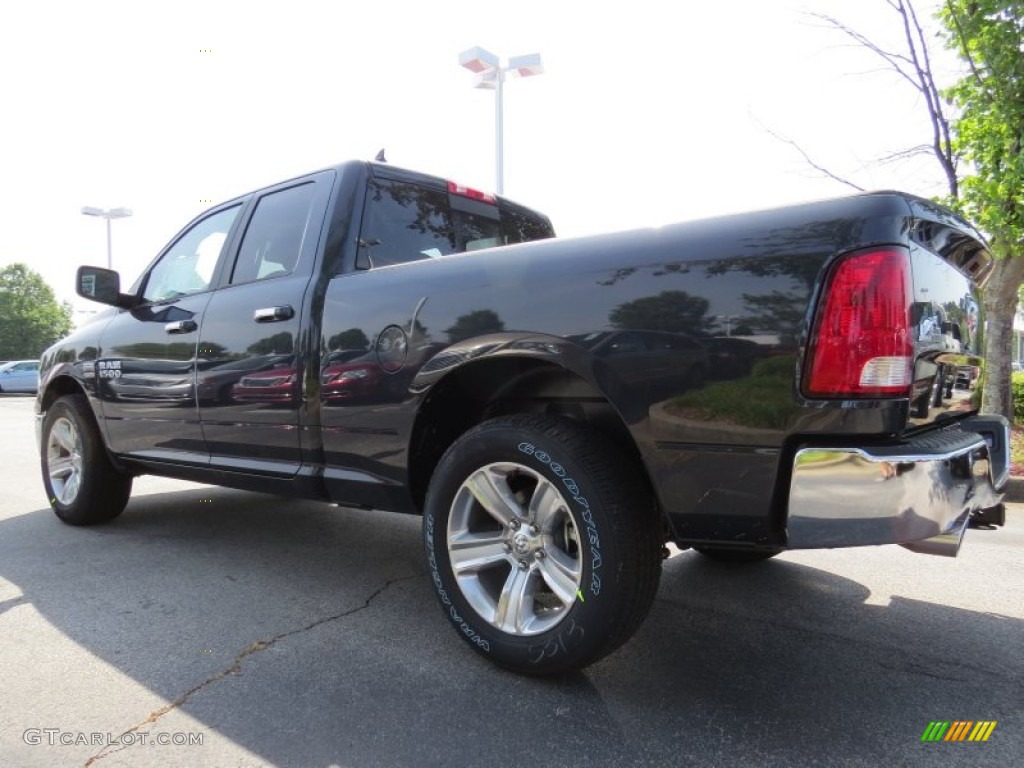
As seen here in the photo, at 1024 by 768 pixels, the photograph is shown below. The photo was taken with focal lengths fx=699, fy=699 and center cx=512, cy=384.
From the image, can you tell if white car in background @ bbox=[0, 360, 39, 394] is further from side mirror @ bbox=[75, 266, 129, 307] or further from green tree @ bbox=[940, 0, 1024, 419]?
green tree @ bbox=[940, 0, 1024, 419]

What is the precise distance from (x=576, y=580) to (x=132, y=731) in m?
1.40

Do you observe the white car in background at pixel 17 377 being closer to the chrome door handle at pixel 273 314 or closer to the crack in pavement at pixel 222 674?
the chrome door handle at pixel 273 314

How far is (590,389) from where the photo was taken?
2.42 meters

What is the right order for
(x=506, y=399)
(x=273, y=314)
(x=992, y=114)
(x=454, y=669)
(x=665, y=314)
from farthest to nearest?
1. (x=992, y=114)
2. (x=273, y=314)
3. (x=506, y=399)
4. (x=454, y=669)
5. (x=665, y=314)

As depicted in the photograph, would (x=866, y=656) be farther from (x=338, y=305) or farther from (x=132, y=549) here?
(x=132, y=549)

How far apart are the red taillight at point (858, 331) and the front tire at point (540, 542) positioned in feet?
2.24

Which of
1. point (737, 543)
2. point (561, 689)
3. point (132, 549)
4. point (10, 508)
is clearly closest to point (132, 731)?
point (561, 689)

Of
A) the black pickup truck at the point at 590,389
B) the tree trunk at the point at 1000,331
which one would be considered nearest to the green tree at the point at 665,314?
the black pickup truck at the point at 590,389

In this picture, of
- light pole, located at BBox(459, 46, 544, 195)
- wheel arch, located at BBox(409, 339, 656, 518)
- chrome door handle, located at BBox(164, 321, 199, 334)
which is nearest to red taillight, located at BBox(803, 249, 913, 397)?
wheel arch, located at BBox(409, 339, 656, 518)

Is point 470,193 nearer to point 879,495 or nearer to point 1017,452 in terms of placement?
point 879,495

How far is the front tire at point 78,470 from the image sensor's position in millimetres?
4391

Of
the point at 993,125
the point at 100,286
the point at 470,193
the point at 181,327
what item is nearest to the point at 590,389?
the point at 470,193

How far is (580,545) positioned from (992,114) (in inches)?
295

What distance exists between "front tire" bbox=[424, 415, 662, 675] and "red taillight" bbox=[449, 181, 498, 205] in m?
1.72
